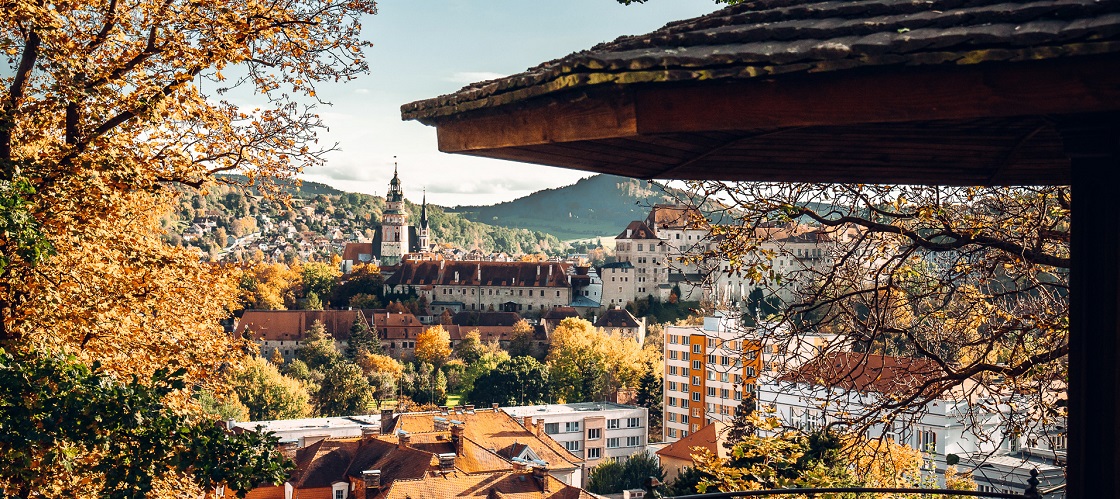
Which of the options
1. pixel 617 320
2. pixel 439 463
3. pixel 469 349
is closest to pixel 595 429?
pixel 439 463

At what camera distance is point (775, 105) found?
2.31m

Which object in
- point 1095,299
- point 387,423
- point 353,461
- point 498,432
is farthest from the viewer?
point 387,423

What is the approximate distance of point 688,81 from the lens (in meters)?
2.30

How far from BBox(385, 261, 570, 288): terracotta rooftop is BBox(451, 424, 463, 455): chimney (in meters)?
65.0

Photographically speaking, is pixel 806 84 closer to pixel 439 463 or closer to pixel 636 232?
pixel 439 463

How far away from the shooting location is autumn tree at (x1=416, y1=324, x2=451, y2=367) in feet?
249

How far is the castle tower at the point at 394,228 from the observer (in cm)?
13412

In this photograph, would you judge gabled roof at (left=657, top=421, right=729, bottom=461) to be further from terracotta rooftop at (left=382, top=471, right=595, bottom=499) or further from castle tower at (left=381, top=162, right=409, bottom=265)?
castle tower at (left=381, top=162, right=409, bottom=265)

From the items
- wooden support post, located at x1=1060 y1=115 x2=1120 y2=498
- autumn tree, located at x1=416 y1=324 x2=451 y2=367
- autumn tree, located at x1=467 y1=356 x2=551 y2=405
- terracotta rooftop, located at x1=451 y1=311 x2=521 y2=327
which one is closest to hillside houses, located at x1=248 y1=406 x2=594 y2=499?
autumn tree, located at x1=467 y1=356 x2=551 y2=405

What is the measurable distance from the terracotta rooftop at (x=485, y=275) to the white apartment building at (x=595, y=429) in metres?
43.5

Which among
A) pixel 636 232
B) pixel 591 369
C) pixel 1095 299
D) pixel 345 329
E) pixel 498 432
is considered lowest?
pixel 591 369

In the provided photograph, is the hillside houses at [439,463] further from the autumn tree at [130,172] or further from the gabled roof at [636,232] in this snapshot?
the gabled roof at [636,232]

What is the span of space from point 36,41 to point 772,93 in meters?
5.63

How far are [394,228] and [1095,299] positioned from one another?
439 feet
